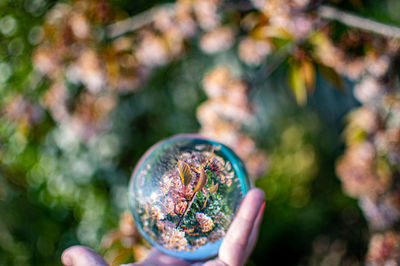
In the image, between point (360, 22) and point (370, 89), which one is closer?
point (360, 22)

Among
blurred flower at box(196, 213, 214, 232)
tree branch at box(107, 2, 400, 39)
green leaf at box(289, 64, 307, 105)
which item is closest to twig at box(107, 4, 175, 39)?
tree branch at box(107, 2, 400, 39)

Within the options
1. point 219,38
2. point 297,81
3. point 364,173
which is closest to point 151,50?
point 219,38

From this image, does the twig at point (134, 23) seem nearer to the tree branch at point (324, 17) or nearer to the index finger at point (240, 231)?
the tree branch at point (324, 17)

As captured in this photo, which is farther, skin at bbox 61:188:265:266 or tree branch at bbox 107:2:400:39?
tree branch at bbox 107:2:400:39

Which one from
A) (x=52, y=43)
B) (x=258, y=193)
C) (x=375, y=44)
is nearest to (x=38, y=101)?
(x=52, y=43)

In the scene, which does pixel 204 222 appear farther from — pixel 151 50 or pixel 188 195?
pixel 151 50

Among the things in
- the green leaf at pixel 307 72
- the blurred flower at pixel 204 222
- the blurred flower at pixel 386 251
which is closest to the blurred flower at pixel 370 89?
the green leaf at pixel 307 72

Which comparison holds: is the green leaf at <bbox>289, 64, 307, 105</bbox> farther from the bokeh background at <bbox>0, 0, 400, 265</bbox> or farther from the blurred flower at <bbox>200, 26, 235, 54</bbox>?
the blurred flower at <bbox>200, 26, 235, 54</bbox>
